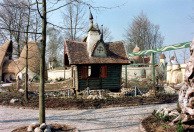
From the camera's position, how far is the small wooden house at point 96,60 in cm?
1214

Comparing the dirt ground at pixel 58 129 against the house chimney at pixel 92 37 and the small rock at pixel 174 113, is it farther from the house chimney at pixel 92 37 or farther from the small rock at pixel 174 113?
the house chimney at pixel 92 37

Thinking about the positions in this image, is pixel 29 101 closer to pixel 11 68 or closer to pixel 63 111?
pixel 63 111

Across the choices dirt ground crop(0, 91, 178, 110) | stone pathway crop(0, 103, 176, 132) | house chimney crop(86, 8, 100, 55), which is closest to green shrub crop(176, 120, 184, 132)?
stone pathway crop(0, 103, 176, 132)

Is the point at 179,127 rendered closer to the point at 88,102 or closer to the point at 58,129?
the point at 58,129

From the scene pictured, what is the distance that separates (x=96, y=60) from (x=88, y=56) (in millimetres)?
693

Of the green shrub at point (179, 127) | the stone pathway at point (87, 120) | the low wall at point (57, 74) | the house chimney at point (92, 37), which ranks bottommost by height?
the stone pathway at point (87, 120)

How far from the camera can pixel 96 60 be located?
12211 millimetres

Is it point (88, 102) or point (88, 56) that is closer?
point (88, 102)

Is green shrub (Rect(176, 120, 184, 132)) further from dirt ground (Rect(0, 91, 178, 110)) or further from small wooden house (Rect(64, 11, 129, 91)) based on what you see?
small wooden house (Rect(64, 11, 129, 91))

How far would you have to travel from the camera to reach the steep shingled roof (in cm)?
1184

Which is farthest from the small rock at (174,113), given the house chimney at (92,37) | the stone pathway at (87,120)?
the house chimney at (92,37)

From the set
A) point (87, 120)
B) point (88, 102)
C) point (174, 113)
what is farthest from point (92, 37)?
point (174, 113)

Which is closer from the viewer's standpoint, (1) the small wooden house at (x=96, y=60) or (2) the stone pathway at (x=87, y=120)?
(2) the stone pathway at (x=87, y=120)

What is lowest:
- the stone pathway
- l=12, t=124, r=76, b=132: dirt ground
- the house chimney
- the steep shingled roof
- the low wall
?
the stone pathway
